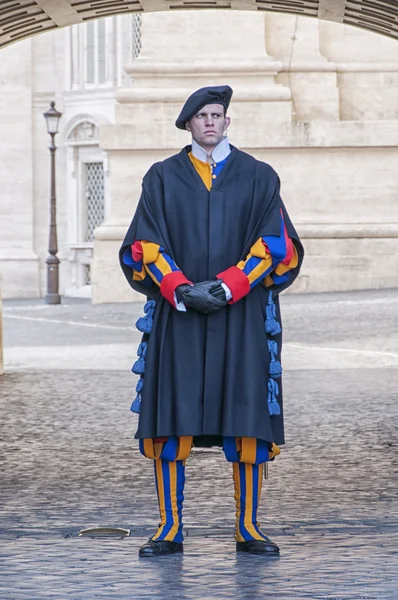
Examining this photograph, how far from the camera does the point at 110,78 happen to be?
36875 mm

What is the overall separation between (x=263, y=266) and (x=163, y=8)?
314 inches

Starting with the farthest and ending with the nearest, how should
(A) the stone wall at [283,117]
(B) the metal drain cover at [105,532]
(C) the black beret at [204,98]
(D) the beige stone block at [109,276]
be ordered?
(A) the stone wall at [283,117], (D) the beige stone block at [109,276], (B) the metal drain cover at [105,532], (C) the black beret at [204,98]

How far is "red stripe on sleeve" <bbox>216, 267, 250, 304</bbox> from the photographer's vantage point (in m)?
6.18

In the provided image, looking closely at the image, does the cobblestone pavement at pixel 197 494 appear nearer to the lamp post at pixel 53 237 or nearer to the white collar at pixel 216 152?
the white collar at pixel 216 152

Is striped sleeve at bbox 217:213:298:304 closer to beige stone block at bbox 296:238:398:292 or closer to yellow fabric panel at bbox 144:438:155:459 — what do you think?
yellow fabric panel at bbox 144:438:155:459

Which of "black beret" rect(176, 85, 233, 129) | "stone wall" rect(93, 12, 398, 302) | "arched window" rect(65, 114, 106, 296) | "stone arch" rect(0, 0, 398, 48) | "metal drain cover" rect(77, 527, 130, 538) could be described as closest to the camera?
"black beret" rect(176, 85, 233, 129)

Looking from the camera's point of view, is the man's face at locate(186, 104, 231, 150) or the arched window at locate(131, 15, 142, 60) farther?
the arched window at locate(131, 15, 142, 60)

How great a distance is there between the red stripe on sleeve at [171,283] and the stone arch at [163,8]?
6882mm

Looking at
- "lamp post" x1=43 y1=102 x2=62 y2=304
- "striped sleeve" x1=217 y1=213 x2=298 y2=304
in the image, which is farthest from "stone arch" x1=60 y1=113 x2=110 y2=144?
"striped sleeve" x1=217 y1=213 x2=298 y2=304

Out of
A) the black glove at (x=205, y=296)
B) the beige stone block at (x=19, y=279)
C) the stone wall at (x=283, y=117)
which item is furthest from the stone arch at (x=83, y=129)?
the black glove at (x=205, y=296)

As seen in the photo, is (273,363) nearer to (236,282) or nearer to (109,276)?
(236,282)

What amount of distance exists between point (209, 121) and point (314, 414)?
17.4 ft

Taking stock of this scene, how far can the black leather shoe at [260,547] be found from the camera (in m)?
6.24

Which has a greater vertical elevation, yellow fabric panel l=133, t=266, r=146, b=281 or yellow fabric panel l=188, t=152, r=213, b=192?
yellow fabric panel l=188, t=152, r=213, b=192
